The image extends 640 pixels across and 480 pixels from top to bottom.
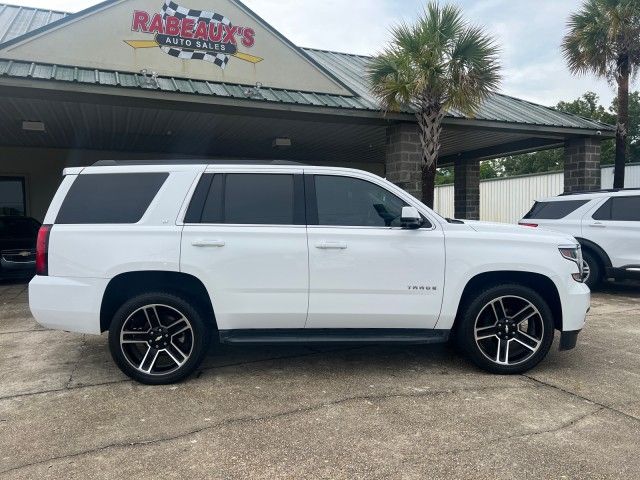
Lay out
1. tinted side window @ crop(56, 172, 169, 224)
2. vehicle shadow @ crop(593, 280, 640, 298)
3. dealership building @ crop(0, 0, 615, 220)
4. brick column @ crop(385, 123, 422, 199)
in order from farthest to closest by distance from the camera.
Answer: brick column @ crop(385, 123, 422, 199) → vehicle shadow @ crop(593, 280, 640, 298) → dealership building @ crop(0, 0, 615, 220) → tinted side window @ crop(56, 172, 169, 224)

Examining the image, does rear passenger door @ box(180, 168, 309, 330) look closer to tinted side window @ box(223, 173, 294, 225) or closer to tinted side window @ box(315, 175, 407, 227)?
tinted side window @ box(223, 173, 294, 225)

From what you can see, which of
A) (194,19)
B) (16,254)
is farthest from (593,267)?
(16,254)

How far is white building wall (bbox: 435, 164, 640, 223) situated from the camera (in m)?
21.8

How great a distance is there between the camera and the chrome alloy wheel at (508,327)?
4316mm

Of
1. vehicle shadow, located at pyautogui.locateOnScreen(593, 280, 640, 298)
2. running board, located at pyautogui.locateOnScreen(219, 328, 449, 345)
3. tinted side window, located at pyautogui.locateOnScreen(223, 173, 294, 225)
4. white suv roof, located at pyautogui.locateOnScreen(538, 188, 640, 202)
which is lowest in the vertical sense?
vehicle shadow, located at pyautogui.locateOnScreen(593, 280, 640, 298)

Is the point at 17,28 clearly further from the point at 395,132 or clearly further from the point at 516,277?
the point at 516,277

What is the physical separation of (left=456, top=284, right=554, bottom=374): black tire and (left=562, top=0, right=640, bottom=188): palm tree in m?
10.5

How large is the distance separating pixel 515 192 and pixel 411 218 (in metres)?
22.6

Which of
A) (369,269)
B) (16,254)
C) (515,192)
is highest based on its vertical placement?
(515,192)

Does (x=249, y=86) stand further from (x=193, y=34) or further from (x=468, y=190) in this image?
(x=468, y=190)

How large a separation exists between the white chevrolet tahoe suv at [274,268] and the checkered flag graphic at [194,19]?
5.44 metres

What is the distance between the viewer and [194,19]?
8.94 meters

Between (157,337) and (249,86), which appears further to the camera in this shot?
(249,86)

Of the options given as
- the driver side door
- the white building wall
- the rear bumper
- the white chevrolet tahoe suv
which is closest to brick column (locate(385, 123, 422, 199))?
the white chevrolet tahoe suv
